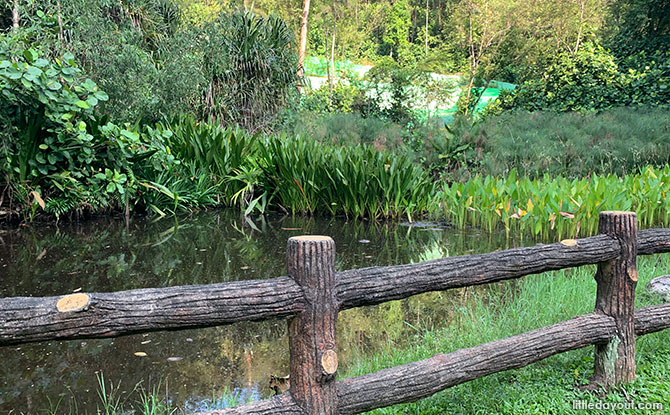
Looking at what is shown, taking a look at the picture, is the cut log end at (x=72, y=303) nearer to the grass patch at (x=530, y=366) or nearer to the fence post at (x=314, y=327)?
the fence post at (x=314, y=327)

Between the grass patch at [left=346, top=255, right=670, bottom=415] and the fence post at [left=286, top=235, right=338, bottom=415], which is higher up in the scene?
the fence post at [left=286, top=235, right=338, bottom=415]

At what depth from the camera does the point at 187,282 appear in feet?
13.0

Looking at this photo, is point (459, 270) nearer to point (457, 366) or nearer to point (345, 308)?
point (457, 366)

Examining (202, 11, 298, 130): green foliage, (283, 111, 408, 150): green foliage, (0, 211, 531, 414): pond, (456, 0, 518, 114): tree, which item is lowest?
(0, 211, 531, 414): pond

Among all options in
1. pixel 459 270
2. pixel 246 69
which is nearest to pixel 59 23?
pixel 246 69

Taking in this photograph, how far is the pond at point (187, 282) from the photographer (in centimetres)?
241

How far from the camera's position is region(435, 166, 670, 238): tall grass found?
5137mm

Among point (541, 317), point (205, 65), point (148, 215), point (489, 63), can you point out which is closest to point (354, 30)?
point (489, 63)

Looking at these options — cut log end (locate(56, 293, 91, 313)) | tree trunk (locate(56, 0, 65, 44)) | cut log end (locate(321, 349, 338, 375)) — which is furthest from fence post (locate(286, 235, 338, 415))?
tree trunk (locate(56, 0, 65, 44))

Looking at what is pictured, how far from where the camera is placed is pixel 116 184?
6410 mm

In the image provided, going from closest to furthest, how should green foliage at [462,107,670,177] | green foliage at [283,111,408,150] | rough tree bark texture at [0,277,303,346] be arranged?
rough tree bark texture at [0,277,303,346] < green foliage at [462,107,670,177] < green foliage at [283,111,408,150]

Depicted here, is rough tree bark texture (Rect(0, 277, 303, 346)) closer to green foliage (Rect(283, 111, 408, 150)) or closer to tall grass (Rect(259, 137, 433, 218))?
tall grass (Rect(259, 137, 433, 218))

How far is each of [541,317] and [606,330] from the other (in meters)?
0.68

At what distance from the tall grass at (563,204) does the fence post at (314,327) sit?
3.89 meters
